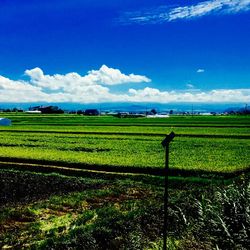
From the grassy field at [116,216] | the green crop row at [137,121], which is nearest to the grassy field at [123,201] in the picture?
the grassy field at [116,216]

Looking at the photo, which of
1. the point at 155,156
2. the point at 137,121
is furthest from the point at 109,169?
the point at 137,121

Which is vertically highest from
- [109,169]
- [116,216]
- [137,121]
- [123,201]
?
[116,216]

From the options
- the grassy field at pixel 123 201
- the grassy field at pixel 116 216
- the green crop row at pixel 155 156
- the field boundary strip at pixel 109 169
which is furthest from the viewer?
the green crop row at pixel 155 156

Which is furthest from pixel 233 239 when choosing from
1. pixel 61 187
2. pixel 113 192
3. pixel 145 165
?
pixel 145 165

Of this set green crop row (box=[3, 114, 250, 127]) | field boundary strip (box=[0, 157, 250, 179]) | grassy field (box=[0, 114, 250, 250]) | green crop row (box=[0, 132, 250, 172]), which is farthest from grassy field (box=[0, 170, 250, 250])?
green crop row (box=[3, 114, 250, 127])

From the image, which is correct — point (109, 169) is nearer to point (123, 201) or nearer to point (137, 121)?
point (123, 201)

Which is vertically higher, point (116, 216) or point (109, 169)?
point (116, 216)

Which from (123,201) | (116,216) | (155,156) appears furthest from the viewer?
(155,156)

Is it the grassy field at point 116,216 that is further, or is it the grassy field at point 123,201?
the grassy field at point 123,201

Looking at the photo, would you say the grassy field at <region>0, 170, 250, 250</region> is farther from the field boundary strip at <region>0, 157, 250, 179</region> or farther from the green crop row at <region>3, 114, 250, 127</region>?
the green crop row at <region>3, 114, 250, 127</region>

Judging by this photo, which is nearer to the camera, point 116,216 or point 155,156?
point 116,216

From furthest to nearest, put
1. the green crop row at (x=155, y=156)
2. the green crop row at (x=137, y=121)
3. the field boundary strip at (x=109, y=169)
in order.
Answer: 1. the green crop row at (x=137, y=121)
2. the green crop row at (x=155, y=156)
3. the field boundary strip at (x=109, y=169)

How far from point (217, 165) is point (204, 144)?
1203 cm

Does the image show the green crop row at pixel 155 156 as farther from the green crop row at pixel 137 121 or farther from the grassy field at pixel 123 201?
the green crop row at pixel 137 121
